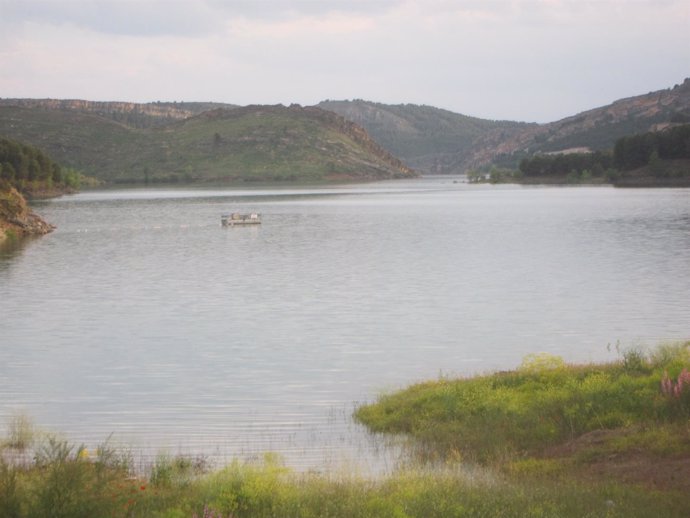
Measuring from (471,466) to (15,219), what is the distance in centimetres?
6385

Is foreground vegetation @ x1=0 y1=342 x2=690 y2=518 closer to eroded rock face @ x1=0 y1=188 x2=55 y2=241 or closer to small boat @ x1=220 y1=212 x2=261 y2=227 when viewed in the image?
eroded rock face @ x1=0 y1=188 x2=55 y2=241

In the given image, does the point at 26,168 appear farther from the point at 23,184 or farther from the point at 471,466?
the point at 471,466

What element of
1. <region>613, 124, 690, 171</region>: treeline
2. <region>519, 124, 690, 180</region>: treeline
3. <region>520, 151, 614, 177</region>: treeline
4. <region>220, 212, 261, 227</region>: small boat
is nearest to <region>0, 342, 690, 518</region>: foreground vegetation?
<region>220, 212, 261, 227</region>: small boat

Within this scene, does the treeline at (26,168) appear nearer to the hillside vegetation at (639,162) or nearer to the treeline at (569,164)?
the hillside vegetation at (639,162)

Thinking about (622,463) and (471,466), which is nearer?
(622,463)

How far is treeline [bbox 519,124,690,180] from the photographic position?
13800cm

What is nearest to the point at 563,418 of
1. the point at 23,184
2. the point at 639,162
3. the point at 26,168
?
the point at 23,184

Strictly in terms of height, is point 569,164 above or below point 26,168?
below

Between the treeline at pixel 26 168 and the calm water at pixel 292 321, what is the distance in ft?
163

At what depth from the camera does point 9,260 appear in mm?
53594

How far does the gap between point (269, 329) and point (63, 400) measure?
32.4ft

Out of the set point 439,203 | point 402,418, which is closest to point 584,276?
point 402,418

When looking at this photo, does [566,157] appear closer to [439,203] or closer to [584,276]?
[439,203]

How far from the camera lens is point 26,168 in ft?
395
